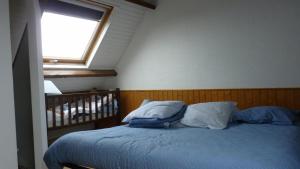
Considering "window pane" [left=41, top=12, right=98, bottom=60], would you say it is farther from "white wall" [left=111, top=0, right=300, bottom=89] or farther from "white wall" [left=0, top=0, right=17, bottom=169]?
"white wall" [left=0, top=0, right=17, bottom=169]

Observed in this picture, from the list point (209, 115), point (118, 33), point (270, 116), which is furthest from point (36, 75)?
point (270, 116)

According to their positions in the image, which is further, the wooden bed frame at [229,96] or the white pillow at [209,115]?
the wooden bed frame at [229,96]

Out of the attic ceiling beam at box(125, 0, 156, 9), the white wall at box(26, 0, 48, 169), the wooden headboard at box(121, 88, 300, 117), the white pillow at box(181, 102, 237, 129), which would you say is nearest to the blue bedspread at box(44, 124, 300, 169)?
the white pillow at box(181, 102, 237, 129)

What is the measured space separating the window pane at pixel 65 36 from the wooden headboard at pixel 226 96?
99cm

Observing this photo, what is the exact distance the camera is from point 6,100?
88.6 inches

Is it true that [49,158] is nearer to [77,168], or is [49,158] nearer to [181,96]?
[77,168]

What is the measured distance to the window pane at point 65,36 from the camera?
3.36m

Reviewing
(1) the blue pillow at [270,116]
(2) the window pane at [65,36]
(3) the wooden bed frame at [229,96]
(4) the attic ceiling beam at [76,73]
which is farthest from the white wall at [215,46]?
(2) the window pane at [65,36]

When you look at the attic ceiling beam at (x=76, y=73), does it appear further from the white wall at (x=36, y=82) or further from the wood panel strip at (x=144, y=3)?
the wood panel strip at (x=144, y=3)

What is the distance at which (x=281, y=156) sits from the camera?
1508mm

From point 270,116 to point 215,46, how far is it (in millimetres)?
1111

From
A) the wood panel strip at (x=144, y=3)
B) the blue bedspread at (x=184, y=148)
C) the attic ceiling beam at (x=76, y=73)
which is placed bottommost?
the blue bedspread at (x=184, y=148)

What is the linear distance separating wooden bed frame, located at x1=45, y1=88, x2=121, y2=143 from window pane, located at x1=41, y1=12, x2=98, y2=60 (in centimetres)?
58

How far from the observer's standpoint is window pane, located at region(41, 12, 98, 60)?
336 cm
